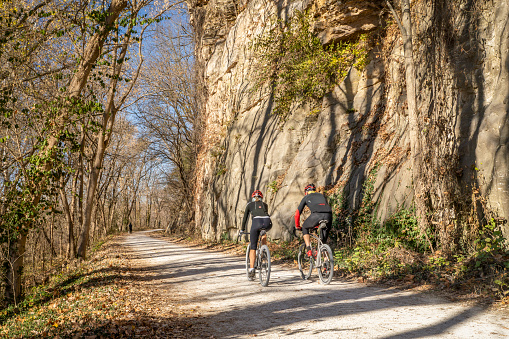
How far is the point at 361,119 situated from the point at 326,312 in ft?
34.0

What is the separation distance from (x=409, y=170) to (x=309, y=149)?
5569 millimetres

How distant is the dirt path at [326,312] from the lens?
4691mm

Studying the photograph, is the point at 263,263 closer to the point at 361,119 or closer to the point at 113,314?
the point at 113,314

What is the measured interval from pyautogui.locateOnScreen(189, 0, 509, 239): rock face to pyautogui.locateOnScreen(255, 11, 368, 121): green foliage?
0.46 meters

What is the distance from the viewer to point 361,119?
47.9 ft

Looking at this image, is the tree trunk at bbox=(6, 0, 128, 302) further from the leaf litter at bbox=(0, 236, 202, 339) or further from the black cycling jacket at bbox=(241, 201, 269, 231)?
the black cycling jacket at bbox=(241, 201, 269, 231)

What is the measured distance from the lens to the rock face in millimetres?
8953

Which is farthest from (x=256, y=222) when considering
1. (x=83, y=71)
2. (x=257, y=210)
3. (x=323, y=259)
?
(x=83, y=71)

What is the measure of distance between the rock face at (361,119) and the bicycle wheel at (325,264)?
10.1 ft

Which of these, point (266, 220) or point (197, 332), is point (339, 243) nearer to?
point (266, 220)

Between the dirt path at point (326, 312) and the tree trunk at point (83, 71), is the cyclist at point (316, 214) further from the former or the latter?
the tree trunk at point (83, 71)

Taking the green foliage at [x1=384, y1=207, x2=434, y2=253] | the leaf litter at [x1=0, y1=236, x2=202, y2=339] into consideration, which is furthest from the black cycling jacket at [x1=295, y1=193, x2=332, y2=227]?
the leaf litter at [x1=0, y1=236, x2=202, y2=339]

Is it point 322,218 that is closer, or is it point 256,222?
point 322,218

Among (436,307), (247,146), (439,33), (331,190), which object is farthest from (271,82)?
(436,307)
